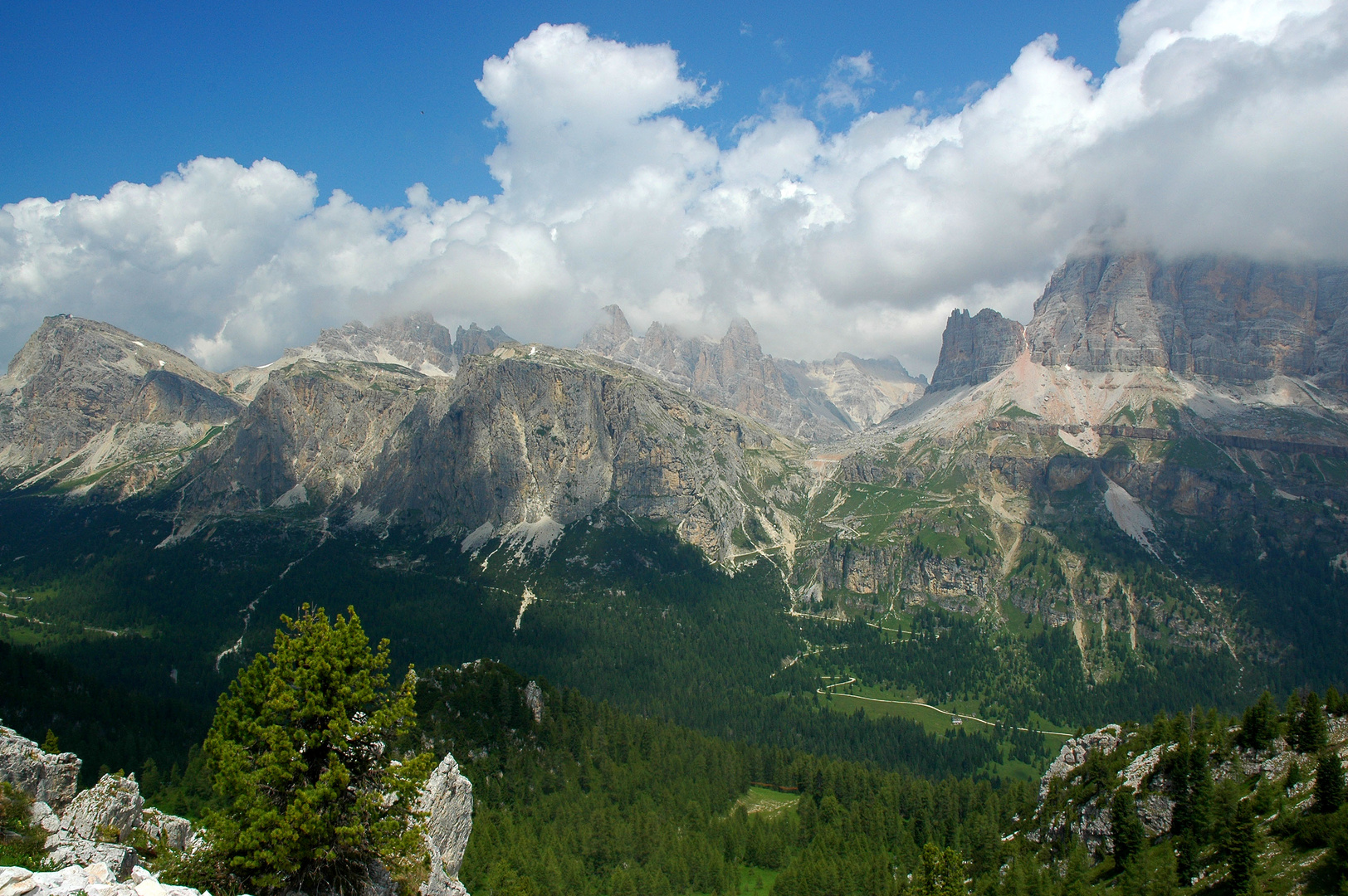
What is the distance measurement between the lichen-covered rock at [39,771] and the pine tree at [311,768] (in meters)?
20.8

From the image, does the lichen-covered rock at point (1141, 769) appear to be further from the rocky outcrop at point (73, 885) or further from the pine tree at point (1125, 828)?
the rocky outcrop at point (73, 885)

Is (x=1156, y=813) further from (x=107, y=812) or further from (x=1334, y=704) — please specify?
(x=107, y=812)

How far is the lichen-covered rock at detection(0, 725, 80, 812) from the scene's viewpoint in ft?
140

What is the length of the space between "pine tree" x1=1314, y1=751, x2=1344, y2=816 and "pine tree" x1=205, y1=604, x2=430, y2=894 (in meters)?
63.2

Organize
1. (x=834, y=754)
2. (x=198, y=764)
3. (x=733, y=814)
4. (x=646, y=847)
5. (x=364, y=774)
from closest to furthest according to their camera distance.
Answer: (x=364, y=774)
(x=198, y=764)
(x=646, y=847)
(x=733, y=814)
(x=834, y=754)

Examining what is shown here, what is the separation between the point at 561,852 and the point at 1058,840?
58.5m

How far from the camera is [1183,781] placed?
68500 mm

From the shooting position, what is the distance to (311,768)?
30.6 meters

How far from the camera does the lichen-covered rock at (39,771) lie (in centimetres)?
4281

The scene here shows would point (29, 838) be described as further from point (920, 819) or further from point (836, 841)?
point (920, 819)

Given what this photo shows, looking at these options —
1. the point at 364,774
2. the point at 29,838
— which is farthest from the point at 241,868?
the point at 29,838

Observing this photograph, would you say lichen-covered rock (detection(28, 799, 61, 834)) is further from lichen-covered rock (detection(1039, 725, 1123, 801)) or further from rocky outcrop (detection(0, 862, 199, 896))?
lichen-covered rock (detection(1039, 725, 1123, 801))

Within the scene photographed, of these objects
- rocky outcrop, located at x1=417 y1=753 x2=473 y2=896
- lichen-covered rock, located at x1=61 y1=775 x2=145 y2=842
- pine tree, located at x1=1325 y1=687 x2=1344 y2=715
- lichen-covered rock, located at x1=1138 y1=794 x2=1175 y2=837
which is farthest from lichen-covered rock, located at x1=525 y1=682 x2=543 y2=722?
pine tree, located at x1=1325 y1=687 x2=1344 y2=715

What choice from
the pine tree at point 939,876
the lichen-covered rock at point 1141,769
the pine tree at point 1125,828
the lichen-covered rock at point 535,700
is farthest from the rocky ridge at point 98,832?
the lichen-covered rock at point 535,700
